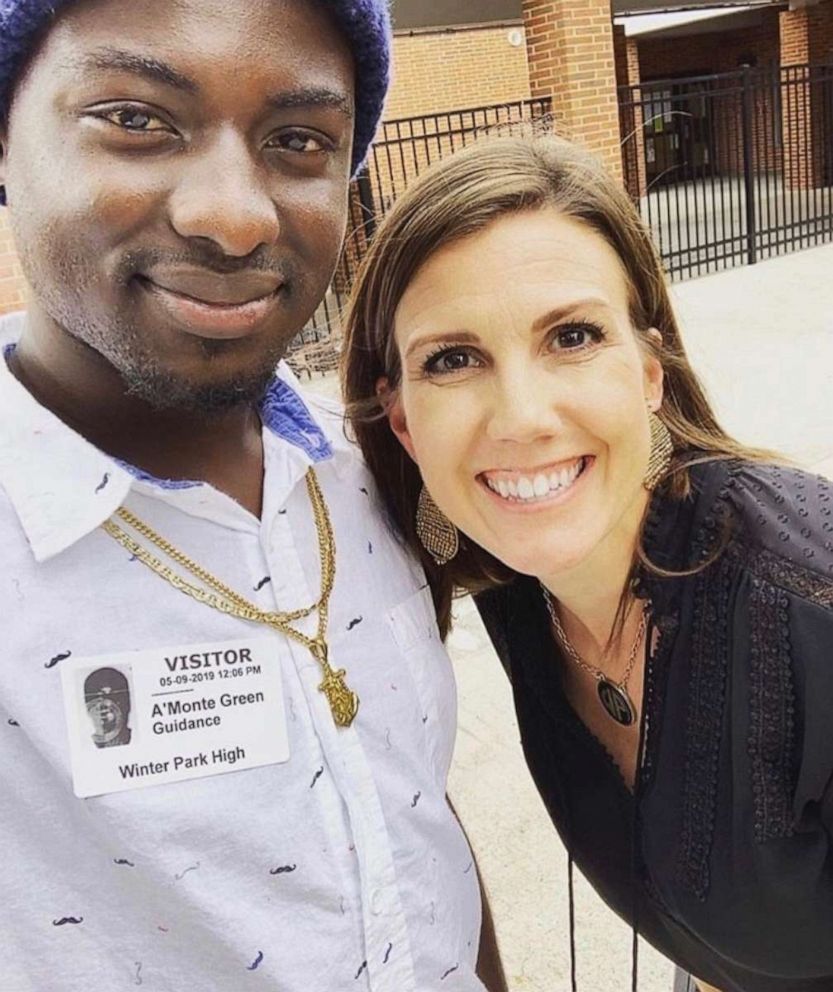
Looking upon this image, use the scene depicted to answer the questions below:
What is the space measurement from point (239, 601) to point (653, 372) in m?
0.80

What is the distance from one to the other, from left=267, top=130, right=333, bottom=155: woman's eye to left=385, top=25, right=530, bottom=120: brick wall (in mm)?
13550

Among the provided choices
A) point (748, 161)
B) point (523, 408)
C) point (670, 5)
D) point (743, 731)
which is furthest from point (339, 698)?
point (670, 5)

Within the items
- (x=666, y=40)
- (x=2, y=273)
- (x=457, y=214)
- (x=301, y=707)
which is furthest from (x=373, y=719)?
(x=666, y=40)

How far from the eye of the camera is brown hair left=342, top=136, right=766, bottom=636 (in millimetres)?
1398

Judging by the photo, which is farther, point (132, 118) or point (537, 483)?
point (537, 483)

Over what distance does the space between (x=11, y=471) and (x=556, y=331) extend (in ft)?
2.44

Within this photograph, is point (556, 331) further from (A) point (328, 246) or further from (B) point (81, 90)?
(B) point (81, 90)

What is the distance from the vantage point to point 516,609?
5.91 ft

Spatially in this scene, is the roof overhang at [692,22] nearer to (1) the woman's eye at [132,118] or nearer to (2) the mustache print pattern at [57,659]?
(1) the woman's eye at [132,118]

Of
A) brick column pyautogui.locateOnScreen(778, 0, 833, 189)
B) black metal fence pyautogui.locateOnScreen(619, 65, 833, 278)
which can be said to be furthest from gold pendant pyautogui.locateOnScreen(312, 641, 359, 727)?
brick column pyautogui.locateOnScreen(778, 0, 833, 189)

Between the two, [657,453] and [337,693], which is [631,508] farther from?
[337,693]

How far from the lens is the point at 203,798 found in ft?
3.44

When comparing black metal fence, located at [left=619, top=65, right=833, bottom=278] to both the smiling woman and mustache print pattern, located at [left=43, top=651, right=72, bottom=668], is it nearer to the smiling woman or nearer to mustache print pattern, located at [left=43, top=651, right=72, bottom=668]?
the smiling woman

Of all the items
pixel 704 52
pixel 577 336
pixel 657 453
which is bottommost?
pixel 657 453
